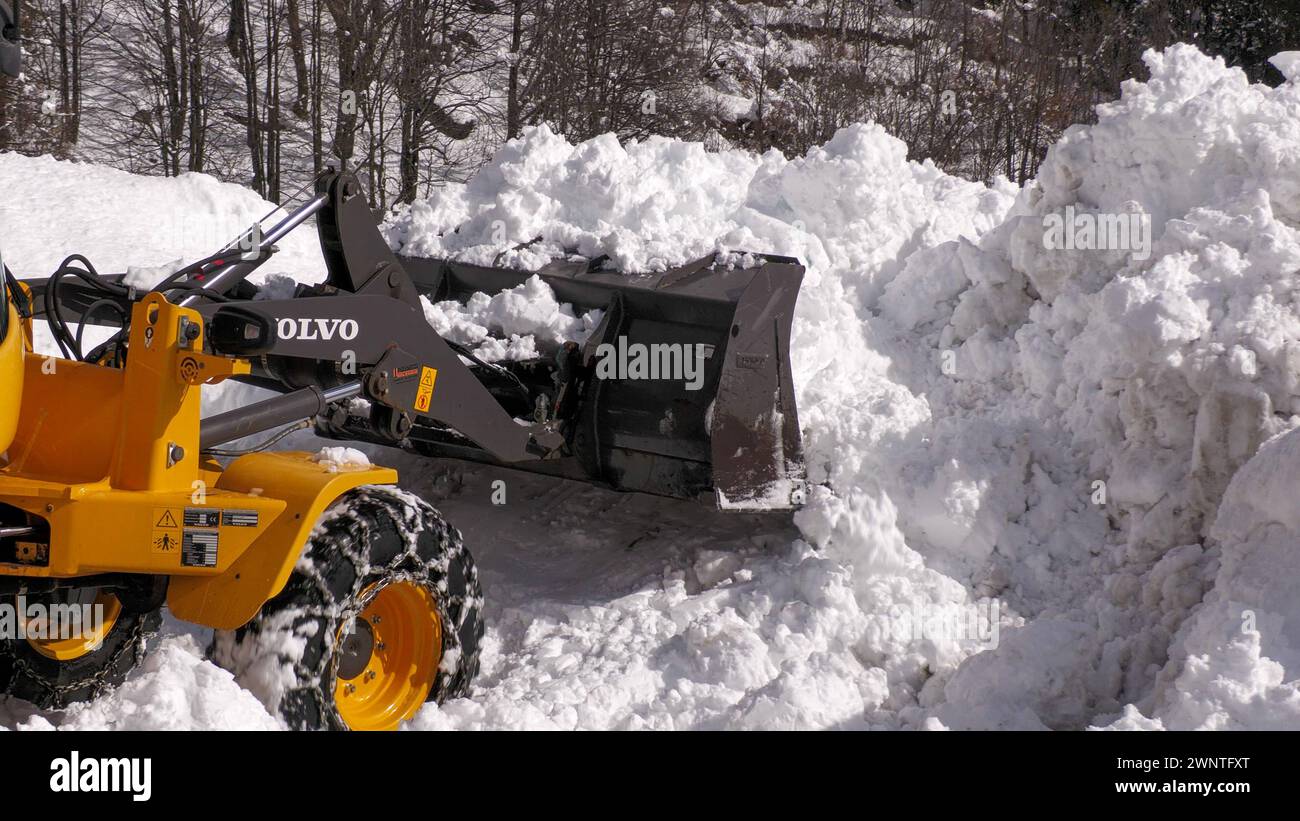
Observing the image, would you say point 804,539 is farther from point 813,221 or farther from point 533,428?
point 813,221

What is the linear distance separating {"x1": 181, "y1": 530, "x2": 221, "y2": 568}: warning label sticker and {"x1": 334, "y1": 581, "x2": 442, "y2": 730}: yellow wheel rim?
570 mm

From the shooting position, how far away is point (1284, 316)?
196 inches

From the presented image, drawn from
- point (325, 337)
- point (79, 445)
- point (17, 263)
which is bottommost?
point (79, 445)

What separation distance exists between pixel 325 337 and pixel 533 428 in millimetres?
1200

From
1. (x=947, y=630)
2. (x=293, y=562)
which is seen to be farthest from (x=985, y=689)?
(x=293, y=562)

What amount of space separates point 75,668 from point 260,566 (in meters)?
0.65

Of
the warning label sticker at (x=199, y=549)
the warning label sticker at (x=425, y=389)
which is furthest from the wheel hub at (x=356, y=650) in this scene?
the warning label sticker at (x=425, y=389)

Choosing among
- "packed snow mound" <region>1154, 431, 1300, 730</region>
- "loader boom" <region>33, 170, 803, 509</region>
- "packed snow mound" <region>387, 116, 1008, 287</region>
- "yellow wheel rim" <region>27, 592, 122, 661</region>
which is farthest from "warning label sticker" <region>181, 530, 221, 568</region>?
"packed snow mound" <region>1154, 431, 1300, 730</region>

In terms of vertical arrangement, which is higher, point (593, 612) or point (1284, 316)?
point (1284, 316)

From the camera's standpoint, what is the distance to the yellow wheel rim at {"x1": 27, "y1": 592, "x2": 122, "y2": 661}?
11.3ft

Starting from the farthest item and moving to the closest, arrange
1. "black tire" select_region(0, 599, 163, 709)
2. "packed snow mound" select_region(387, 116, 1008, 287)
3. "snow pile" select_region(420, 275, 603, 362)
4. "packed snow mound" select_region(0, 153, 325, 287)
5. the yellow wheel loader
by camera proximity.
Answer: "packed snow mound" select_region(0, 153, 325, 287) < "packed snow mound" select_region(387, 116, 1008, 287) < "snow pile" select_region(420, 275, 603, 362) < "black tire" select_region(0, 599, 163, 709) < the yellow wheel loader

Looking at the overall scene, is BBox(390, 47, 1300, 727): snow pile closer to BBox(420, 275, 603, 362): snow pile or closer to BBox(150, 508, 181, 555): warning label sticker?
BBox(420, 275, 603, 362): snow pile

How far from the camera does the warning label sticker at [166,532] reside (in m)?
3.20

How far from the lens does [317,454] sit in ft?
12.7
